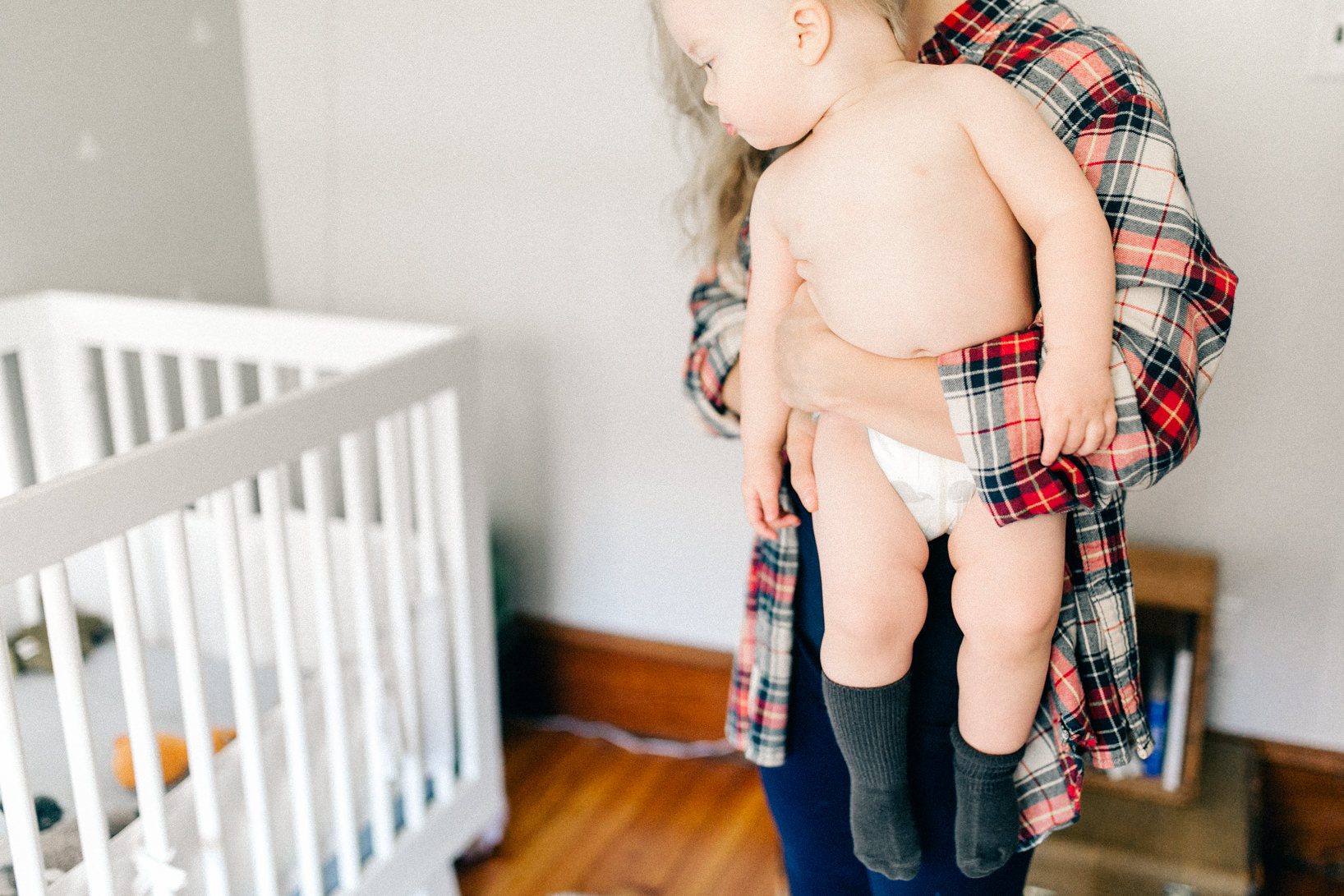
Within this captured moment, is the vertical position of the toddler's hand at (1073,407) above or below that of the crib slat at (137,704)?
above

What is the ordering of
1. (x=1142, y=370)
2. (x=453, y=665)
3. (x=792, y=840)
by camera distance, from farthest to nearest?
(x=453, y=665) → (x=792, y=840) → (x=1142, y=370)

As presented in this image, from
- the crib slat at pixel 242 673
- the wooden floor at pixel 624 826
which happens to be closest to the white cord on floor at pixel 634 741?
the wooden floor at pixel 624 826

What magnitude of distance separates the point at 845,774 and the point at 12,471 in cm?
124

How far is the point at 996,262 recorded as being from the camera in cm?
78

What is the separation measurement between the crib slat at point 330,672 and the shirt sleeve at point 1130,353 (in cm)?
83

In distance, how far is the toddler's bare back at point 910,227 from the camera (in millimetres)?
769

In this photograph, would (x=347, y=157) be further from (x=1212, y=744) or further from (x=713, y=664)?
(x=1212, y=744)

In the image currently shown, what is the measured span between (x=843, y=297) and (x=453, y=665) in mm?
1139

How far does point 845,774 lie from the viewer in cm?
99

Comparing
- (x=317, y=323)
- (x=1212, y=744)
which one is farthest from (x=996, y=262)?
(x=1212, y=744)

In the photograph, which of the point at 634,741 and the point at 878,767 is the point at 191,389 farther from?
the point at 878,767

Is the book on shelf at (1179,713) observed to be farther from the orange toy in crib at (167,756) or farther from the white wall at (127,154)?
the white wall at (127,154)

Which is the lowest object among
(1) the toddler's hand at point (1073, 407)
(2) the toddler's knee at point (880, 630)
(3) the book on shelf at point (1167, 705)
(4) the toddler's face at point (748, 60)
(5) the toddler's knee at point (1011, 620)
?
(3) the book on shelf at point (1167, 705)

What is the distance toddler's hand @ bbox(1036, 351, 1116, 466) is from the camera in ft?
2.44
